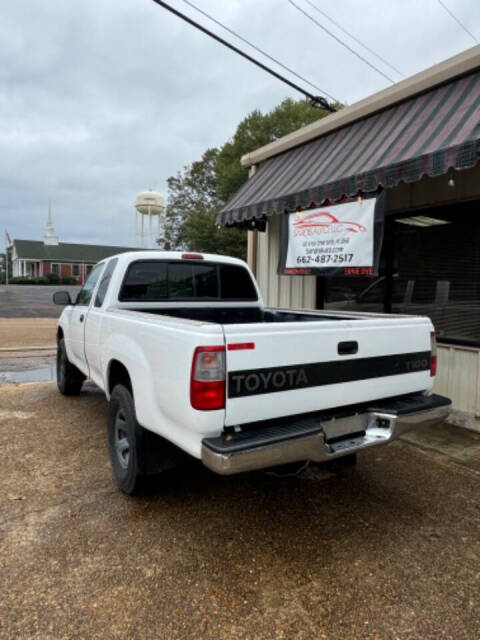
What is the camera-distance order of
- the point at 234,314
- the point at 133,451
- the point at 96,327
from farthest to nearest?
the point at 234,314 → the point at 96,327 → the point at 133,451

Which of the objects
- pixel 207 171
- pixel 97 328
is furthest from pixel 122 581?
pixel 207 171

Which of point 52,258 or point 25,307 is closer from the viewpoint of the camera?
point 25,307

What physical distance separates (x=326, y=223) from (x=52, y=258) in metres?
60.0

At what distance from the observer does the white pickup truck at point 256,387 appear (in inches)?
91.8

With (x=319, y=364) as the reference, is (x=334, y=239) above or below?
above

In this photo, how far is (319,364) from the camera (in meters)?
2.68

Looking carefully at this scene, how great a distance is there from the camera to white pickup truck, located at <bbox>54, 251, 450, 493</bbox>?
7.65 feet

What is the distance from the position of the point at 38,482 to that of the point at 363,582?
103 inches

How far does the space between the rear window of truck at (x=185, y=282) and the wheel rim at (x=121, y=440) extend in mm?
1257

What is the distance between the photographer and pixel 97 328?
4.11m

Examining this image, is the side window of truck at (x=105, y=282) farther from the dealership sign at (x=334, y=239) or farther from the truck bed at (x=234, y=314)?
the dealership sign at (x=334, y=239)

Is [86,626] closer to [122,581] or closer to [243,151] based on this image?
[122,581]

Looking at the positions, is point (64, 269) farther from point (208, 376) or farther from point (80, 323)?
point (208, 376)

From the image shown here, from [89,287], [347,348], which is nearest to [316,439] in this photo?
[347,348]
